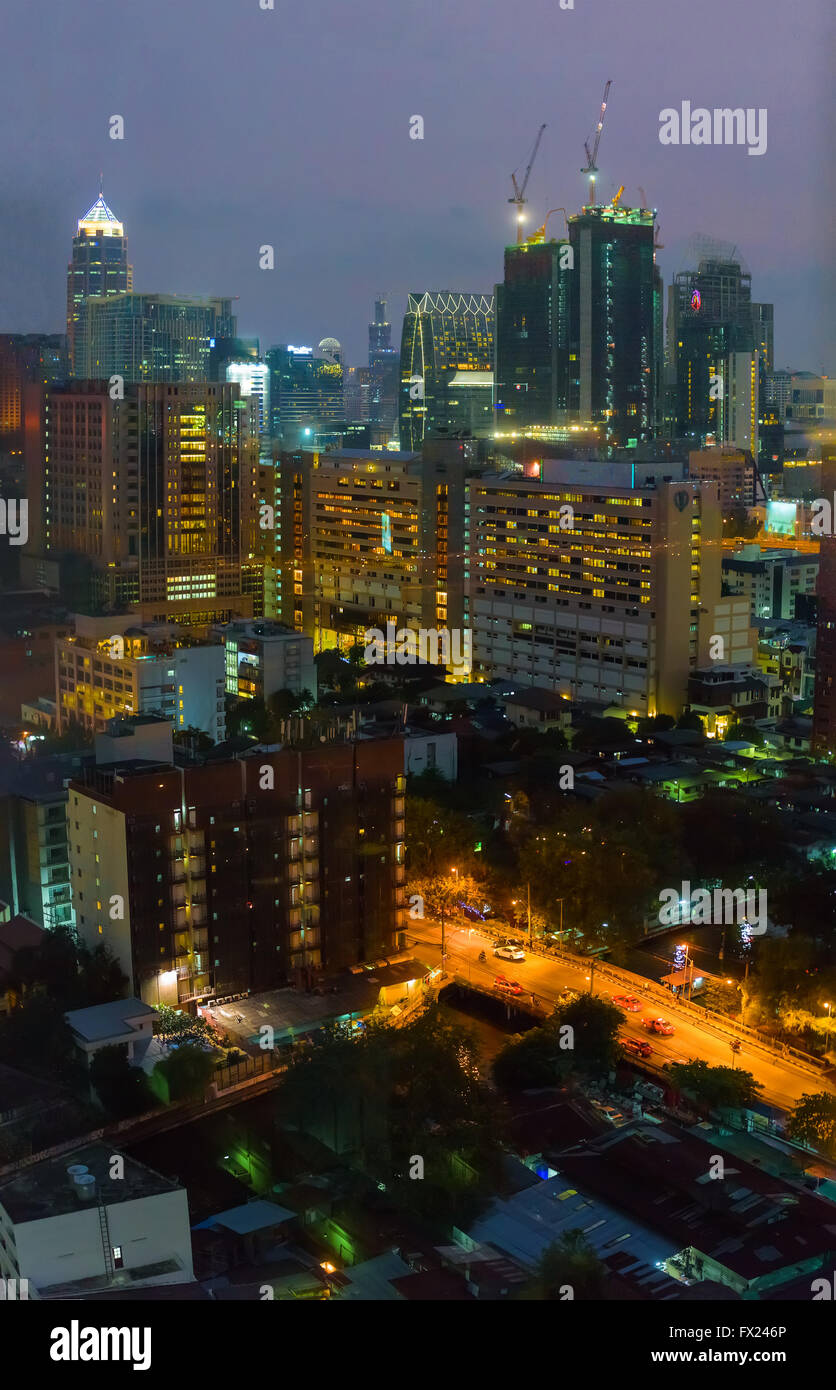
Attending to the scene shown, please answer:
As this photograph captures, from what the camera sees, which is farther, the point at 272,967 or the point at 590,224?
the point at 590,224

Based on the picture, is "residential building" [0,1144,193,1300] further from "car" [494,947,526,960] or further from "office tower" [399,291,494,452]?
"office tower" [399,291,494,452]

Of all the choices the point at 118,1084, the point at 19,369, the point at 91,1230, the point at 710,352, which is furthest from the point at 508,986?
the point at 710,352

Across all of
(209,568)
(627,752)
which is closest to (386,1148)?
(627,752)
